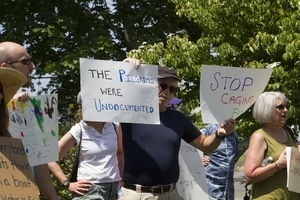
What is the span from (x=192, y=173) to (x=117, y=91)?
Answer: 1.55 m

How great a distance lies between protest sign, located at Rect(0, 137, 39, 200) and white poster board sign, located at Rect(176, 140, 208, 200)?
9.62ft

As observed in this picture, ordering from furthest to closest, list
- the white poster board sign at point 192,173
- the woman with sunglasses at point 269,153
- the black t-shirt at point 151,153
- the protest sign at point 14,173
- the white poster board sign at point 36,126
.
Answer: the white poster board sign at point 192,173
the woman with sunglasses at point 269,153
the black t-shirt at point 151,153
the white poster board sign at point 36,126
the protest sign at point 14,173

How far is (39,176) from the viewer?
4.48 meters

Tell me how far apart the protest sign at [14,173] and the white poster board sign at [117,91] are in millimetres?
1602

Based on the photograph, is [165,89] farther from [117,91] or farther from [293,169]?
[293,169]

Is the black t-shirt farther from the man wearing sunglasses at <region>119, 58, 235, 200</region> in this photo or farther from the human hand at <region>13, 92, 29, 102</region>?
the human hand at <region>13, 92, 29, 102</region>

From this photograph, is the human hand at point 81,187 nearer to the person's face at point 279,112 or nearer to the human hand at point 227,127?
the human hand at point 227,127

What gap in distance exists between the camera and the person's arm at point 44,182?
4.39 meters

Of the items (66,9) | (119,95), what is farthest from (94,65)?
(66,9)

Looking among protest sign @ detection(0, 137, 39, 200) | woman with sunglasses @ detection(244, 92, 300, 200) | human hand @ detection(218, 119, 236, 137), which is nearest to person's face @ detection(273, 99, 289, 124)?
woman with sunglasses @ detection(244, 92, 300, 200)

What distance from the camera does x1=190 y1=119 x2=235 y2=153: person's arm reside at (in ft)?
17.8

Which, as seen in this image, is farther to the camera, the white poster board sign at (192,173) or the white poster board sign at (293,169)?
the white poster board sign at (192,173)

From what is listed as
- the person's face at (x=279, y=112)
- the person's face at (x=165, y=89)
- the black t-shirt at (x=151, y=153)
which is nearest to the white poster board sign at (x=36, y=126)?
the black t-shirt at (x=151, y=153)

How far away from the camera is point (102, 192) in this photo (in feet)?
19.4
